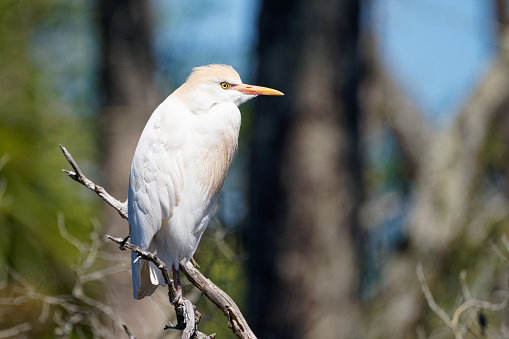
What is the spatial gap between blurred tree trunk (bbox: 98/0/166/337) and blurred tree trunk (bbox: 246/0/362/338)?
0.96 metres

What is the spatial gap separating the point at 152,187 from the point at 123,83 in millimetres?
2614

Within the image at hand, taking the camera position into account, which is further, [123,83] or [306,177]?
[123,83]

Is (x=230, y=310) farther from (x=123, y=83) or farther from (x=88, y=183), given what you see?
(x=123, y=83)

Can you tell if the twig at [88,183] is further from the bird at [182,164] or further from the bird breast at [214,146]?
the bird breast at [214,146]

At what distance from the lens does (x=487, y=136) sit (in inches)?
184

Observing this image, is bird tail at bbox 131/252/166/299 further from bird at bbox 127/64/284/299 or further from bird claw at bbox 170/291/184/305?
bird claw at bbox 170/291/184/305

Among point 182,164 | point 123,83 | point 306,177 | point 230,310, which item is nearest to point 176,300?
point 230,310

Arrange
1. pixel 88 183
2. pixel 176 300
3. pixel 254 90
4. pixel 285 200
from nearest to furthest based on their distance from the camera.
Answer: pixel 88 183 → pixel 176 300 → pixel 254 90 → pixel 285 200

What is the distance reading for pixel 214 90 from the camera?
233 cm

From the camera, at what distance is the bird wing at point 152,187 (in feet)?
7.44

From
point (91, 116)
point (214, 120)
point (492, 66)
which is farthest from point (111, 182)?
point (492, 66)

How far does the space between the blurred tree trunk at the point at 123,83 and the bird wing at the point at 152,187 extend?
2008 mm

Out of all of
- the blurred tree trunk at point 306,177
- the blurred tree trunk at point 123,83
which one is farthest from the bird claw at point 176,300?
the blurred tree trunk at point 123,83

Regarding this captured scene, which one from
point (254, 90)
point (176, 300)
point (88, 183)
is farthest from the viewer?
point (254, 90)
